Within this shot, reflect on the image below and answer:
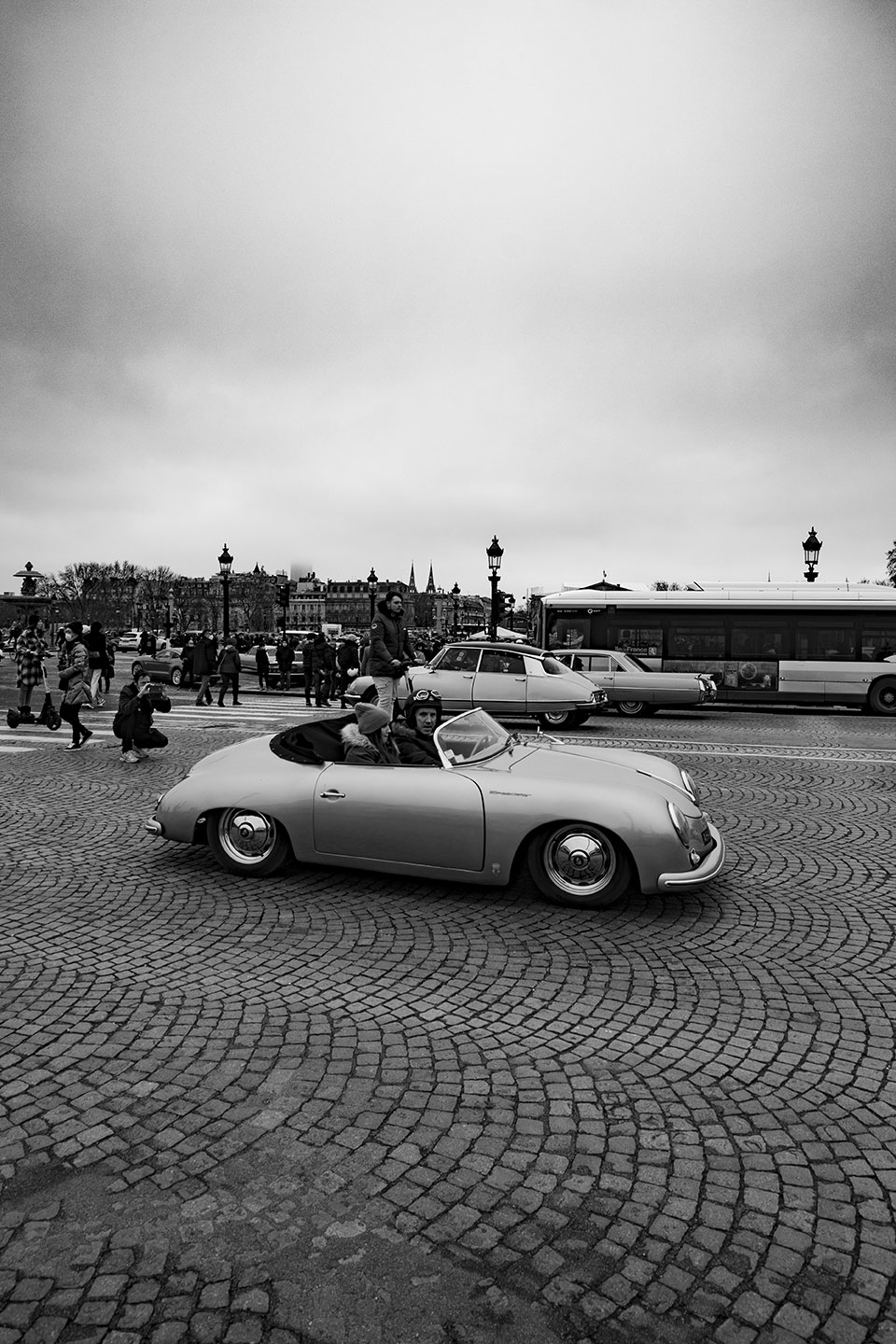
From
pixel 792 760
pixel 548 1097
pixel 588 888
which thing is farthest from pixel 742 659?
pixel 548 1097

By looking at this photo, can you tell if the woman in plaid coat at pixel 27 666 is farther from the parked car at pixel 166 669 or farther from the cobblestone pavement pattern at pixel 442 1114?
the cobblestone pavement pattern at pixel 442 1114

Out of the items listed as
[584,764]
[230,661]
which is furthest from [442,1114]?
[230,661]

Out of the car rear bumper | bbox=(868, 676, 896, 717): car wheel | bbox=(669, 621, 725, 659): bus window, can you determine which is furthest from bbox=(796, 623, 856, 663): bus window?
the car rear bumper

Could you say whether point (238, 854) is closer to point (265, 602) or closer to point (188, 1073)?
point (188, 1073)

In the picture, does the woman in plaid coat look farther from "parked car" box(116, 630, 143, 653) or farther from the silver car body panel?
"parked car" box(116, 630, 143, 653)

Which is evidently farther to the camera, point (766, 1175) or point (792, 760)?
point (792, 760)

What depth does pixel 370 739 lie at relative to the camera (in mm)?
5832

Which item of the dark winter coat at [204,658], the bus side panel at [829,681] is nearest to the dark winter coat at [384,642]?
the dark winter coat at [204,658]

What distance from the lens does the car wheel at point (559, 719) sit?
15297 mm

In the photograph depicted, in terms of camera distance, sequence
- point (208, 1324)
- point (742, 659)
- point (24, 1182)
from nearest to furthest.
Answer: point (208, 1324)
point (24, 1182)
point (742, 659)

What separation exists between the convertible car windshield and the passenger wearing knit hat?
14.4 inches

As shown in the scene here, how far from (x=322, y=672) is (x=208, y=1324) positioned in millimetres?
19356

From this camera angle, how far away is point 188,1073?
3146 mm

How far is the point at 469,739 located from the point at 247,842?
1.72 metres
